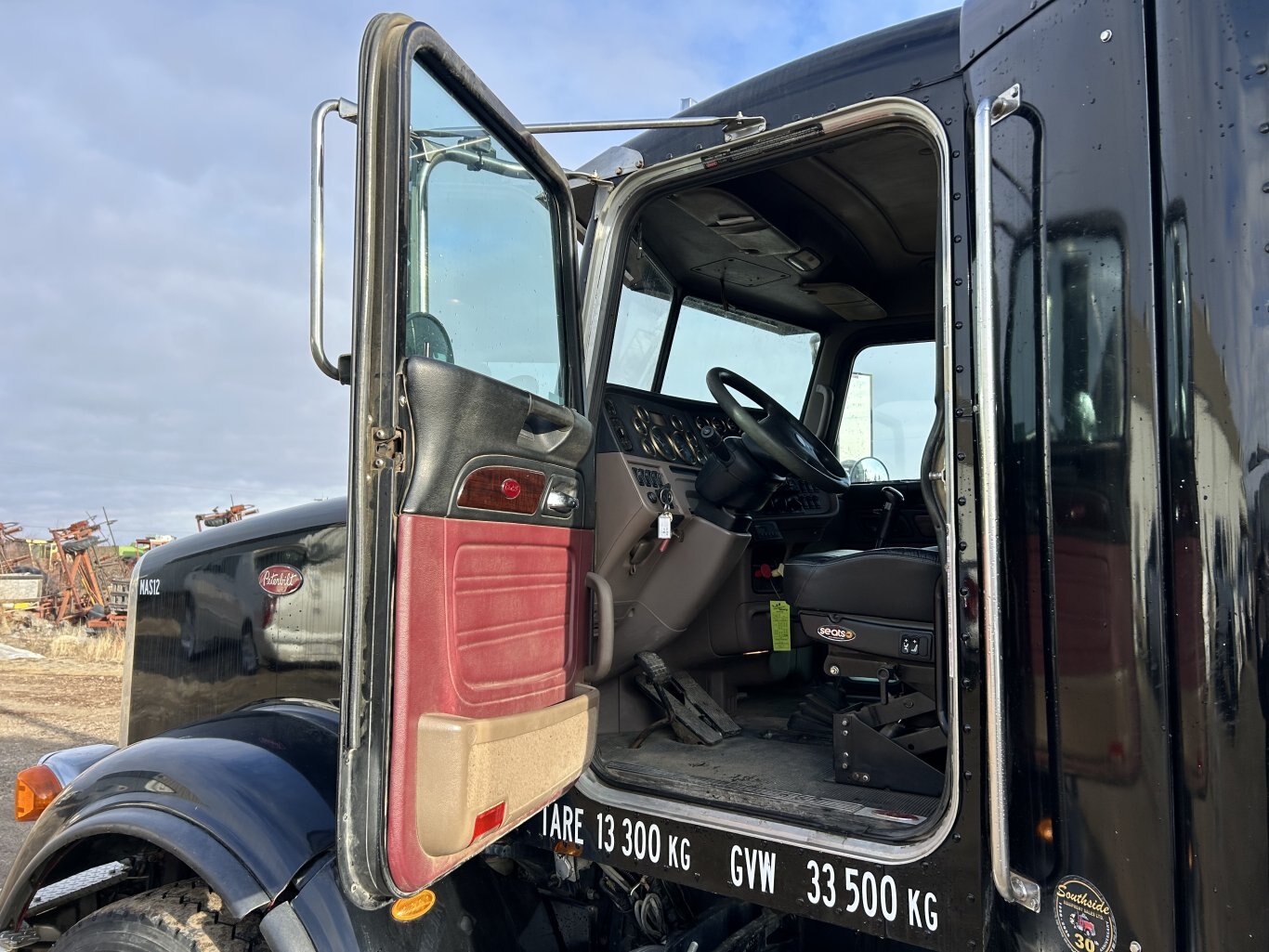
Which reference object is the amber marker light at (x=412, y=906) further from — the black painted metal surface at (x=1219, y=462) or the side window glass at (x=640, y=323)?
the side window glass at (x=640, y=323)

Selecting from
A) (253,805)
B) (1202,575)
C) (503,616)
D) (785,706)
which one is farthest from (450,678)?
(785,706)

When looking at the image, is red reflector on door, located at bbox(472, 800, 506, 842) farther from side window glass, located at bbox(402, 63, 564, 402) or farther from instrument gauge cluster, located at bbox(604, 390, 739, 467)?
instrument gauge cluster, located at bbox(604, 390, 739, 467)

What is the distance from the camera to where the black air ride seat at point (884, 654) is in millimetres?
2229

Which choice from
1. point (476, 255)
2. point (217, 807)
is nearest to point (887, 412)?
point (476, 255)

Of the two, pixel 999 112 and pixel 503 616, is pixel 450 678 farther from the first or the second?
pixel 999 112

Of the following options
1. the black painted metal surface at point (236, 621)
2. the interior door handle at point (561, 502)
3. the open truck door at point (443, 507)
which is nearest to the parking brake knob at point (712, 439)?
Answer: the interior door handle at point (561, 502)

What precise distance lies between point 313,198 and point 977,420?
1.31 metres

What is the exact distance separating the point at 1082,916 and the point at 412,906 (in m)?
1.27

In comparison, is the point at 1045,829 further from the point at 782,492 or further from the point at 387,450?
the point at 782,492

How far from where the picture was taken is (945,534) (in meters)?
1.71

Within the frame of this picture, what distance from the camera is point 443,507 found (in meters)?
1.72

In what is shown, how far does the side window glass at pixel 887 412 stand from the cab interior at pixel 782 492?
1 cm

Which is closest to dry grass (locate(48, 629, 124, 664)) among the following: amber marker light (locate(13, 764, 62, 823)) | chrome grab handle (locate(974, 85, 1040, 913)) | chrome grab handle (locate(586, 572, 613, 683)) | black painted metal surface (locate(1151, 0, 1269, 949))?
amber marker light (locate(13, 764, 62, 823))

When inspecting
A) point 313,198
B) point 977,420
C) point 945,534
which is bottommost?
point 945,534
